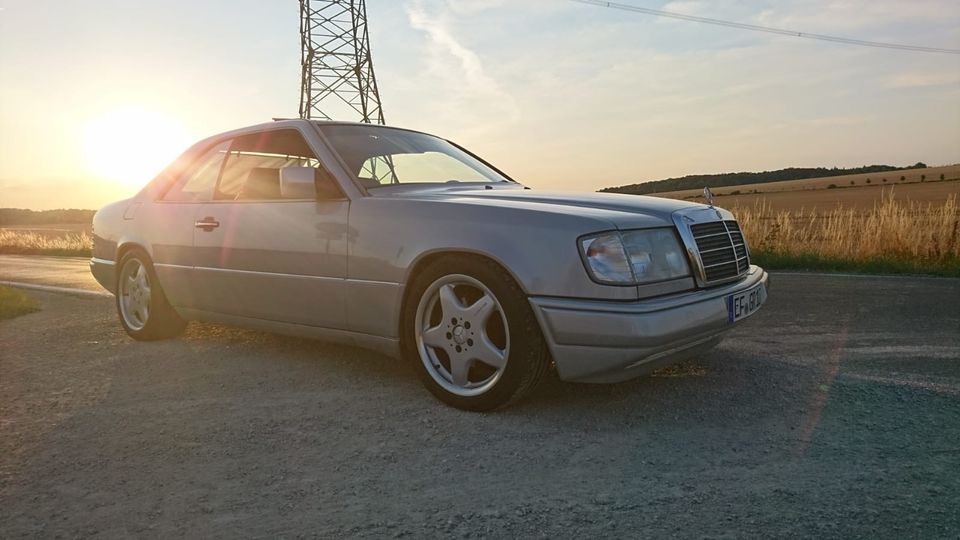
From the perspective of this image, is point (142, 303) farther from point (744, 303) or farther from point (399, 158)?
point (744, 303)

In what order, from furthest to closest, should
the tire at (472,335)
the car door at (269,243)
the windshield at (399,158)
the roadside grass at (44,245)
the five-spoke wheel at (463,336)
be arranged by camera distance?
the roadside grass at (44,245) < the windshield at (399,158) < the car door at (269,243) < the five-spoke wheel at (463,336) < the tire at (472,335)

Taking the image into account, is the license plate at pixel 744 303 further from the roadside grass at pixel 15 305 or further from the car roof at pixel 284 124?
the roadside grass at pixel 15 305

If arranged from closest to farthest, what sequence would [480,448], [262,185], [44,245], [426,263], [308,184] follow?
[480,448] < [426,263] < [308,184] < [262,185] < [44,245]

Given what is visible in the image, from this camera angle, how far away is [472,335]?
3600mm

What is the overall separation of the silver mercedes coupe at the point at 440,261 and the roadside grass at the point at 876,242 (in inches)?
252

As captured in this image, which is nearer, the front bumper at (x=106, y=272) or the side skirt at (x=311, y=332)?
the side skirt at (x=311, y=332)

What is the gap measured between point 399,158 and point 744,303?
2229mm

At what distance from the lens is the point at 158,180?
18.5 feet

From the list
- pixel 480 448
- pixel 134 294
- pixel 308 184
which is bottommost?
pixel 480 448

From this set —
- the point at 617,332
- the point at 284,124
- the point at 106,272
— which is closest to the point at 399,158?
the point at 284,124

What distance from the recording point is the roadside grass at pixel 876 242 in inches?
387

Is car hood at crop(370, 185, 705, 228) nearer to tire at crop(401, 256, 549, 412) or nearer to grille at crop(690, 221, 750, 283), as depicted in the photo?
grille at crop(690, 221, 750, 283)

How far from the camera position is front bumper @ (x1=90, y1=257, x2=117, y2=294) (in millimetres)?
5922

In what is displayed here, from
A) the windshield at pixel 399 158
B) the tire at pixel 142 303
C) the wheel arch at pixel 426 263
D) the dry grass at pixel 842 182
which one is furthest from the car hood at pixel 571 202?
the dry grass at pixel 842 182
